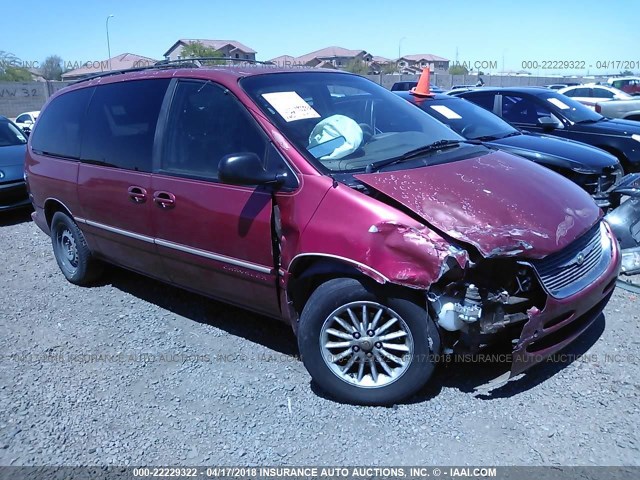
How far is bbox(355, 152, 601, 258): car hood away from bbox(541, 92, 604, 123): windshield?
5275 millimetres

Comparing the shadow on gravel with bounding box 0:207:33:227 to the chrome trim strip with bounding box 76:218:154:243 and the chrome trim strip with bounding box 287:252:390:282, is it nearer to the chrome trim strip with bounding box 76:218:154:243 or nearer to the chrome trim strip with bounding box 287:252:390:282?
the chrome trim strip with bounding box 76:218:154:243

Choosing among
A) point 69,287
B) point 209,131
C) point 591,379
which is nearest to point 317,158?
point 209,131

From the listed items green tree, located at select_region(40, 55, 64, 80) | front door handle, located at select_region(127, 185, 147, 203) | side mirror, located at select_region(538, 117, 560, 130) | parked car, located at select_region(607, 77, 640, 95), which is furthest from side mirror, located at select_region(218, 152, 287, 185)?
green tree, located at select_region(40, 55, 64, 80)

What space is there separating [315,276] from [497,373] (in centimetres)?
131

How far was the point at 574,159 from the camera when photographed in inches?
233

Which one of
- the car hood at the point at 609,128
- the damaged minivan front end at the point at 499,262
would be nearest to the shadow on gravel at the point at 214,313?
the damaged minivan front end at the point at 499,262

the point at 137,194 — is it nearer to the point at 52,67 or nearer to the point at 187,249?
the point at 187,249

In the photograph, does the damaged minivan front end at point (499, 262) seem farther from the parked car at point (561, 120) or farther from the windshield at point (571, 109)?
the windshield at point (571, 109)

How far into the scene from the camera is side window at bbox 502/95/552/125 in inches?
316

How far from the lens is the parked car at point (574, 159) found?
4895 millimetres

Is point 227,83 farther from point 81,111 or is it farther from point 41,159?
point 41,159

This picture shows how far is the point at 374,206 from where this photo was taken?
2.83m

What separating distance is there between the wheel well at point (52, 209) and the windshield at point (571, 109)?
687 cm

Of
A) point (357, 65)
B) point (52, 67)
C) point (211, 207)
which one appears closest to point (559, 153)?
point (211, 207)
